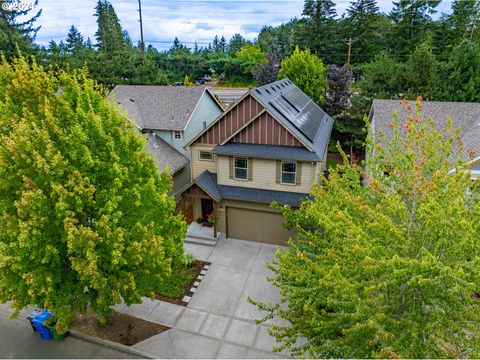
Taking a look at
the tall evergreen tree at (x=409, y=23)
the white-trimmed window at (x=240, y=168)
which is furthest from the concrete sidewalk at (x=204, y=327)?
the tall evergreen tree at (x=409, y=23)

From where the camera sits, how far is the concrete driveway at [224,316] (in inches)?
457

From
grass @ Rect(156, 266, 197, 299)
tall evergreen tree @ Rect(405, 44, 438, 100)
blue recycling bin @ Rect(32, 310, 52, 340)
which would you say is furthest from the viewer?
tall evergreen tree @ Rect(405, 44, 438, 100)

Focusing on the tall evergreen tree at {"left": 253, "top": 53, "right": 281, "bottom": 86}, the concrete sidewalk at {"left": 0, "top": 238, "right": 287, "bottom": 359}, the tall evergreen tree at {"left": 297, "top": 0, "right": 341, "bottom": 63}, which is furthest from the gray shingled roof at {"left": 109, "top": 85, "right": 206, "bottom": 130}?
the tall evergreen tree at {"left": 297, "top": 0, "right": 341, "bottom": 63}

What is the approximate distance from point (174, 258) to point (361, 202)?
7159 millimetres

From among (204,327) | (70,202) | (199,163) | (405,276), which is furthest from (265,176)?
(405,276)

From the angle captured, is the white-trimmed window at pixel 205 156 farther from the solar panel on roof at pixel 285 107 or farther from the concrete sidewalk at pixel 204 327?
the concrete sidewalk at pixel 204 327

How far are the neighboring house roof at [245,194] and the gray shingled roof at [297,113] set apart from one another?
8.47 ft

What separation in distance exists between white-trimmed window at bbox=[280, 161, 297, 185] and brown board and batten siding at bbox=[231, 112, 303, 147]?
1.02 metres

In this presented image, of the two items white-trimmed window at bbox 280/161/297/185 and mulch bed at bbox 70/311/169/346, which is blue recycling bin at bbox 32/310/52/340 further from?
white-trimmed window at bbox 280/161/297/185

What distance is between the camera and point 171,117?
883 inches

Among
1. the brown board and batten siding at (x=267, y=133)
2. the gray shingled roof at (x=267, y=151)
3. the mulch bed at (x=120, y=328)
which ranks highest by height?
the brown board and batten siding at (x=267, y=133)

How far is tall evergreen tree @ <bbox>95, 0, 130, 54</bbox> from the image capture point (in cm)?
6123

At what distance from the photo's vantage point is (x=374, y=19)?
186 feet

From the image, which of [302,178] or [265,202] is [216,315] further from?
[302,178]
